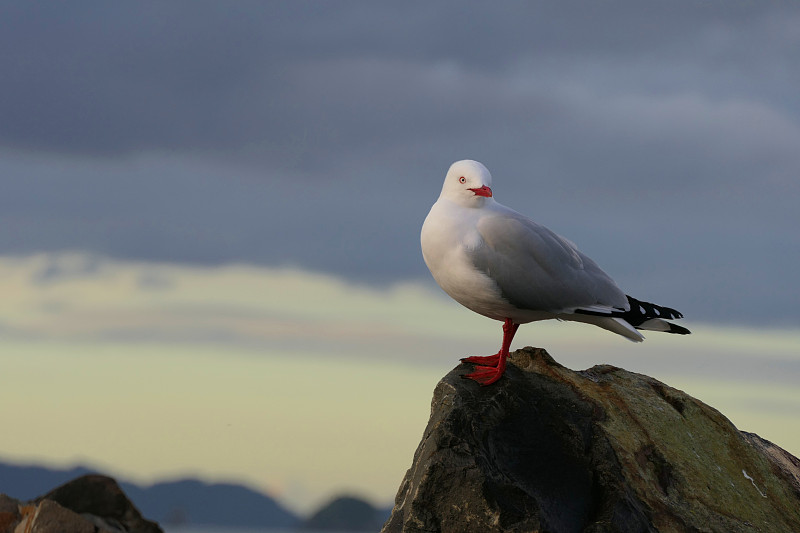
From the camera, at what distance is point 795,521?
1026 cm

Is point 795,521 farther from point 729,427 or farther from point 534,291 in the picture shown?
point 534,291

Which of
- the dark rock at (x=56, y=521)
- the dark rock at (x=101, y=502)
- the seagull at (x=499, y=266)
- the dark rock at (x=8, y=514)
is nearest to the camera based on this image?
the seagull at (x=499, y=266)

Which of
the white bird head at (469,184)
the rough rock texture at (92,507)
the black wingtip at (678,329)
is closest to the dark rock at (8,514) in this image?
the rough rock texture at (92,507)

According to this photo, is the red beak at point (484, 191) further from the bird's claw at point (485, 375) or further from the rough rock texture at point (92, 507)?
the rough rock texture at point (92, 507)

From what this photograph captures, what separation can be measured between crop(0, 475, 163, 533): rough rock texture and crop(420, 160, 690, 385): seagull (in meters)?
8.21

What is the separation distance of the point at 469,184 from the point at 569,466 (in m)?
3.13

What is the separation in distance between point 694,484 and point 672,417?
1.02 meters

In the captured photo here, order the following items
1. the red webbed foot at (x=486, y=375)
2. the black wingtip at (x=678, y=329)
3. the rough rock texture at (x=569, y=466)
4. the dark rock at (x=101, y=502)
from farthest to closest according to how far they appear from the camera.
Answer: the dark rock at (x=101, y=502), the black wingtip at (x=678, y=329), the red webbed foot at (x=486, y=375), the rough rock texture at (x=569, y=466)

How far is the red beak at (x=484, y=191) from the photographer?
919 cm

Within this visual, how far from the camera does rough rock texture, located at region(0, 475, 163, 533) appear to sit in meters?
14.3

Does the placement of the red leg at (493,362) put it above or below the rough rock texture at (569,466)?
above

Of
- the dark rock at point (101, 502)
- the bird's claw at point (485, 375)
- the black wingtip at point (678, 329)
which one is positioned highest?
the black wingtip at point (678, 329)

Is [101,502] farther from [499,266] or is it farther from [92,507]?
[499,266]

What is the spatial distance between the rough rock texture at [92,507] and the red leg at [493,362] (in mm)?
7787
